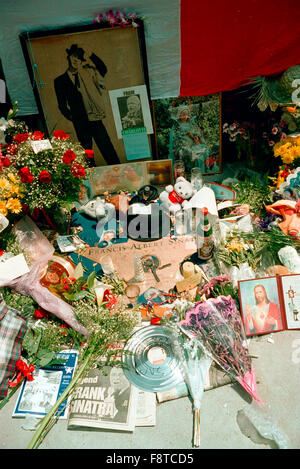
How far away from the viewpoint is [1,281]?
8.86ft

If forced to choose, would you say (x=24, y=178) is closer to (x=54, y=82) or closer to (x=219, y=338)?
(x=54, y=82)

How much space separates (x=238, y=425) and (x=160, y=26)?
3282 mm

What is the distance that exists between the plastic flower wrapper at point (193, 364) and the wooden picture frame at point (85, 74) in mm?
2197

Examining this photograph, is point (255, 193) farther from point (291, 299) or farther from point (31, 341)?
point (31, 341)

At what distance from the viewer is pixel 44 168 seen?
9.13 ft

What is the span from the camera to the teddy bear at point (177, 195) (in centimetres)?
338

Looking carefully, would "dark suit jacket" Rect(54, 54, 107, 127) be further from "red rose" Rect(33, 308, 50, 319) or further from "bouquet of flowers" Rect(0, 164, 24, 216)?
"red rose" Rect(33, 308, 50, 319)

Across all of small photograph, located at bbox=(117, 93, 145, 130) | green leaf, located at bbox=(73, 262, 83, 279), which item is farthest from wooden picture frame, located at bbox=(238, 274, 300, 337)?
small photograph, located at bbox=(117, 93, 145, 130)

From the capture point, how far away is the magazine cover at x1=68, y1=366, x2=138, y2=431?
7.19ft

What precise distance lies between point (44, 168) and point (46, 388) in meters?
1.77

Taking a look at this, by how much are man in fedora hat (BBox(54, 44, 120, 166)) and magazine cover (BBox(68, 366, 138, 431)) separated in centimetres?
233

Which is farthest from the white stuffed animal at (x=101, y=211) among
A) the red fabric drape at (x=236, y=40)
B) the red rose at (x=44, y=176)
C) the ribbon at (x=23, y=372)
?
the ribbon at (x=23, y=372)

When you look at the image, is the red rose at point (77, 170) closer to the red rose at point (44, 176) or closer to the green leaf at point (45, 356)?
the red rose at point (44, 176)
